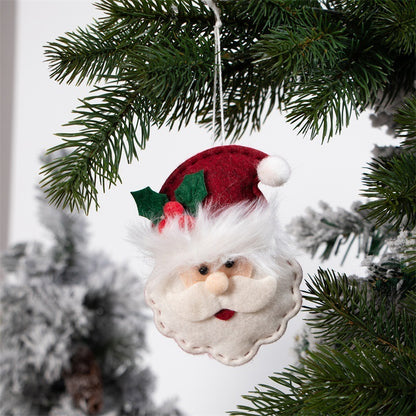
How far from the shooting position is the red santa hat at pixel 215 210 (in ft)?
1.17

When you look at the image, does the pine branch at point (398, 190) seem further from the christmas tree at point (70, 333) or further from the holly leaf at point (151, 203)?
the christmas tree at point (70, 333)

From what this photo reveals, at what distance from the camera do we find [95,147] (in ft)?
1.26

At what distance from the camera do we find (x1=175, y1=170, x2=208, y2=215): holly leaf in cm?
37

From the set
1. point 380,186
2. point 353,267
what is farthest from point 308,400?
point 353,267

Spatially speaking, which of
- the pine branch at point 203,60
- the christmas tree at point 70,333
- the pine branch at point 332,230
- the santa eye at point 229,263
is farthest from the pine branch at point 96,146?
the christmas tree at point 70,333

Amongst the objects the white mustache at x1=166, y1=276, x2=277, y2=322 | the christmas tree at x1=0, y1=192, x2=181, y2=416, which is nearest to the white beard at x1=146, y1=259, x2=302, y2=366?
the white mustache at x1=166, y1=276, x2=277, y2=322

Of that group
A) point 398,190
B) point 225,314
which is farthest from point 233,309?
point 398,190

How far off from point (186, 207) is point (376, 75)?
0.17 meters

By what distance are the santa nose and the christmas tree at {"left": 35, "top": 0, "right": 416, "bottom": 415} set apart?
0.07m

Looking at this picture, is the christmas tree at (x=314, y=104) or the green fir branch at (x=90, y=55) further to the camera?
the green fir branch at (x=90, y=55)

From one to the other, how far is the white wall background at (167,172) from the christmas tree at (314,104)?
Answer: 71 mm

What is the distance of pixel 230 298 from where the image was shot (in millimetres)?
366

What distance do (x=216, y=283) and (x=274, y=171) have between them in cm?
9

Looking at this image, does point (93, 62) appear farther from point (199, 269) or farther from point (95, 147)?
point (199, 269)
